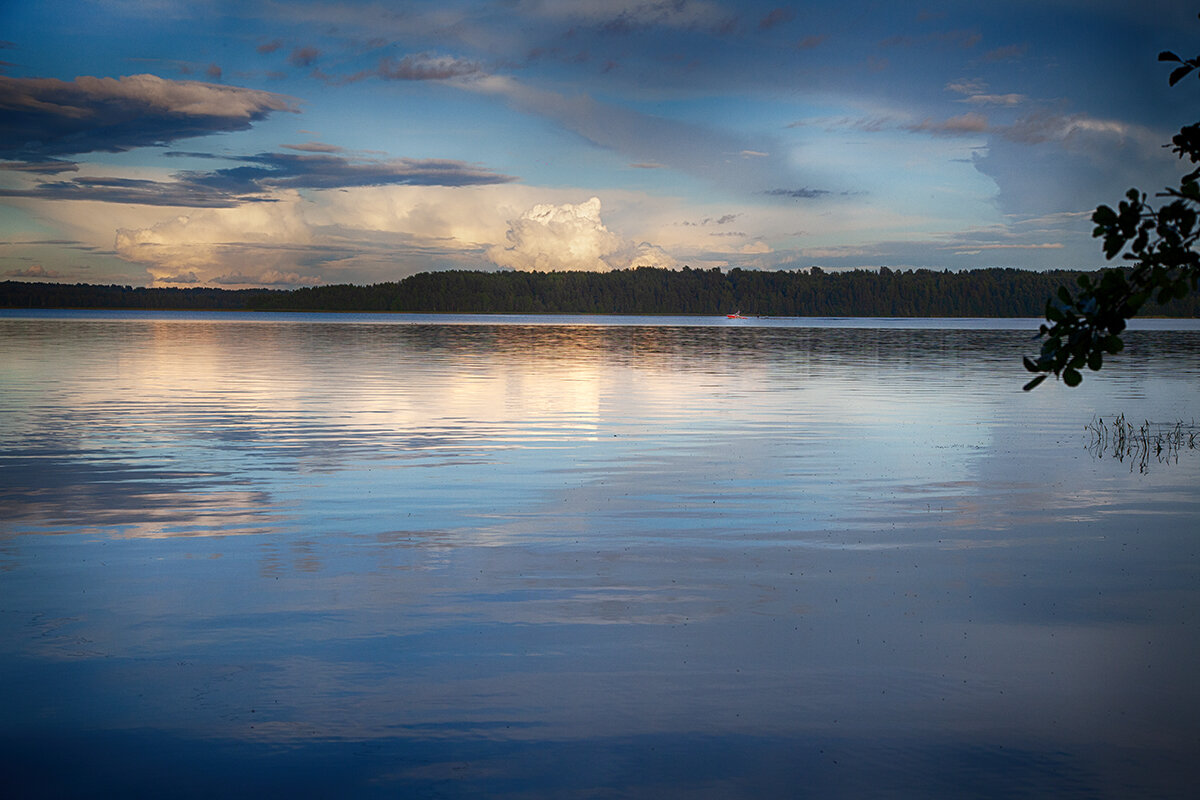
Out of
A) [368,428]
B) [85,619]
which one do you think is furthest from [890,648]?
[368,428]

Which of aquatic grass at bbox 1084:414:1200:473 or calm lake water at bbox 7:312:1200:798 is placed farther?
aquatic grass at bbox 1084:414:1200:473

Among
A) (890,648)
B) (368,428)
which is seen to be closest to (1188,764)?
(890,648)

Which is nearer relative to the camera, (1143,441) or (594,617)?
(594,617)

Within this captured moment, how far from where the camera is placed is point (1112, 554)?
15.1 m

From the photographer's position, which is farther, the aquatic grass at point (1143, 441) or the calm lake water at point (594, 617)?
the aquatic grass at point (1143, 441)

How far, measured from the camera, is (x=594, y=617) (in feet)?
38.1

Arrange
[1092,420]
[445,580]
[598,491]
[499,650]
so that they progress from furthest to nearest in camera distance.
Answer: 1. [1092,420]
2. [598,491]
3. [445,580]
4. [499,650]

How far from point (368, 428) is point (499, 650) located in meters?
19.7

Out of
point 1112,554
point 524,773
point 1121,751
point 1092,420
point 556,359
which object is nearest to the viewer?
point 524,773

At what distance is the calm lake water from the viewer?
8.13 metres

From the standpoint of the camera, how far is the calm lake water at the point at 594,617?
8133 millimetres

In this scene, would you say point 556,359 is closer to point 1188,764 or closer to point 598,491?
point 598,491

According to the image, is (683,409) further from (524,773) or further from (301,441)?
(524,773)

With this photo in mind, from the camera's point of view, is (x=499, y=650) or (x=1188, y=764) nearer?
(x=1188, y=764)
